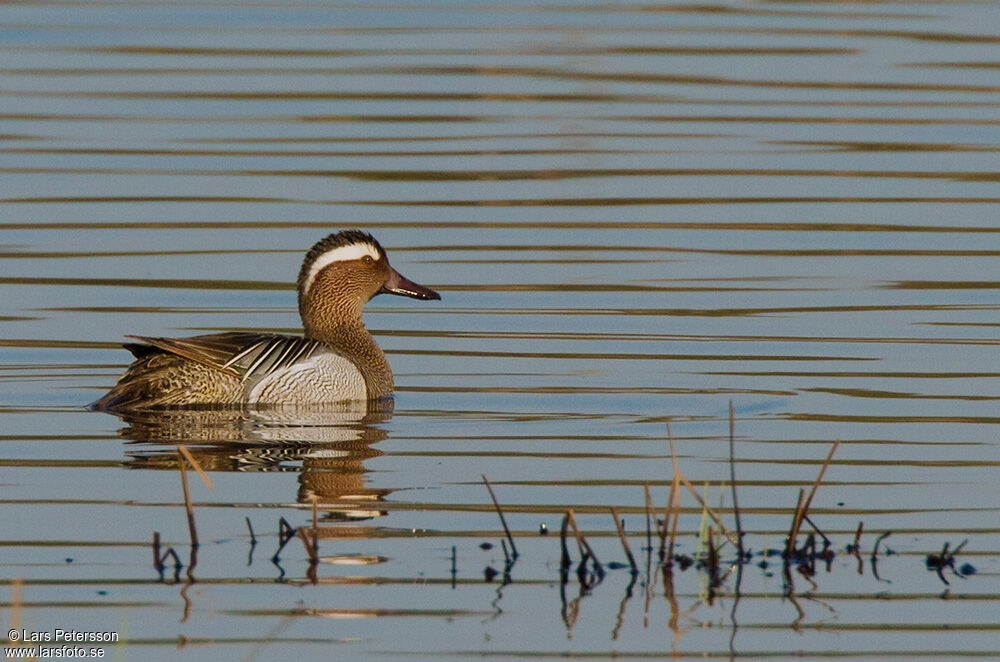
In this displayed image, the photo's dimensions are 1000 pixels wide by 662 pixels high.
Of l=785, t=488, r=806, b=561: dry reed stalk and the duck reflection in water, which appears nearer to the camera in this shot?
l=785, t=488, r=806, b=561: dry reed stalk

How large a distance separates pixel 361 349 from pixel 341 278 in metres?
0.49

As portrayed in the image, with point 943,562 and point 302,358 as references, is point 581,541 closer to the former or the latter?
point 943,562

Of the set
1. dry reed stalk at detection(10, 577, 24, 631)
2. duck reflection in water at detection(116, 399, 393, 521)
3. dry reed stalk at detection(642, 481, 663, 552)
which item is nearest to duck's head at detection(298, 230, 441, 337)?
duck reflection in water at detection(116, 399, 393, 521)

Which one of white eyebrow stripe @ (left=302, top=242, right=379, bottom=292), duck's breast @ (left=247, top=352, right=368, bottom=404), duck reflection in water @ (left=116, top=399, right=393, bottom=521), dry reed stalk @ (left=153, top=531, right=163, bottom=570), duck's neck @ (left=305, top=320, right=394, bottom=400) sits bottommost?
dry reed stalk @ (left=153, top=531, right=163, bottom=570)

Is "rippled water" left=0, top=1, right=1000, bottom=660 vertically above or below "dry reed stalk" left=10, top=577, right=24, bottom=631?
above

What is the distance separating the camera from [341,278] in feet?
42.3

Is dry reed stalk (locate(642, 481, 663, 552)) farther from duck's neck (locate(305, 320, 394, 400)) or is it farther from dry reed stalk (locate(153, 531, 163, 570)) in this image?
duck's neck (locate(305, 320, 394, 400))

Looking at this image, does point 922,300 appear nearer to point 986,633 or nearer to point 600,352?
point 600,352

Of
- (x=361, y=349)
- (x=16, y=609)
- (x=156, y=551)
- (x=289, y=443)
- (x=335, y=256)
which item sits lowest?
(x=16, y=609)

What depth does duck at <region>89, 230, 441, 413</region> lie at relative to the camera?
11.7 metres

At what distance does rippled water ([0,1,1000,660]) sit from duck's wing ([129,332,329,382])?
1.00ft

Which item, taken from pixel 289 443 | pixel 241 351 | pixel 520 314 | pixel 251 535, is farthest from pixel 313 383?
pixel 251 535

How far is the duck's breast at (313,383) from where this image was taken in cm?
1191

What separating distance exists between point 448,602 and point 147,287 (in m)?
7.83
